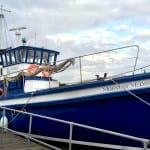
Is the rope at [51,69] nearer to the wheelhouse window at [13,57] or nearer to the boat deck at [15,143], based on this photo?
the wheelhouse window at [13,57]

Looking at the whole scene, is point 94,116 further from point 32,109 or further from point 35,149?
point 32,109

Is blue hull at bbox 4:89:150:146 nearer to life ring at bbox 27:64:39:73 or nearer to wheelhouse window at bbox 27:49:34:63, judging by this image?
life ring at bbox 27:64:39:73

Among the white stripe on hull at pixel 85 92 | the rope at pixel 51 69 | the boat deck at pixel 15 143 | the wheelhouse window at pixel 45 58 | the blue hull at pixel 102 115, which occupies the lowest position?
the boat deck at pixel 15 143

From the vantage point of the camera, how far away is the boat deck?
8445 millimetres

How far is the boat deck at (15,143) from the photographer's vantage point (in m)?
8.45

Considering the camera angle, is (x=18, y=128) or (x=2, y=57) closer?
(x=18, y=128)

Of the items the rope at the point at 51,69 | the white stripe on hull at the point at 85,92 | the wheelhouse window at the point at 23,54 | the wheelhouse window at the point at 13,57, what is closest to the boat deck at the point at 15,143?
the white stripe on hull at the point at 85,92

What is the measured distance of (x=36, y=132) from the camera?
10.5 m

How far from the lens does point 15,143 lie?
9.02 meters

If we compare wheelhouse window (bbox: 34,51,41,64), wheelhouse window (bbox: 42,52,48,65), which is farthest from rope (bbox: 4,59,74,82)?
→ wheelhouse window (bbox: 42,52,48,65)

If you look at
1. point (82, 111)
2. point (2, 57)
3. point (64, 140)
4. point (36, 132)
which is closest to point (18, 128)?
point (36, 132)

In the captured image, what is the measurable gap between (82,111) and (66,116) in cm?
57

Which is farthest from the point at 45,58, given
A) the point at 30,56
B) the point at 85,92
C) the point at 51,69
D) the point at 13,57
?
the point at 85,92

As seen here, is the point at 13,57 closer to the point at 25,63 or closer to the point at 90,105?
the point at 25,63
